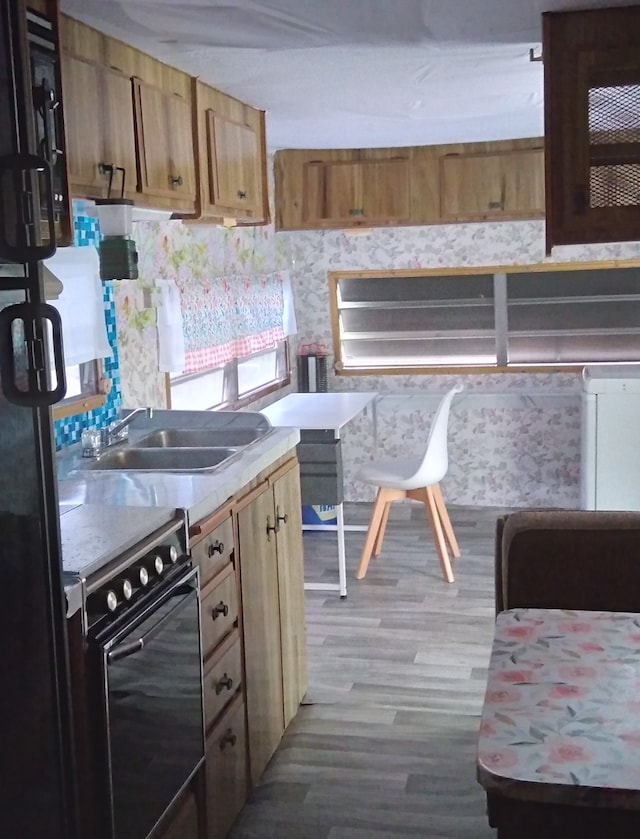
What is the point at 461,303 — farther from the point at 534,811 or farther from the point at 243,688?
the point at 534,811

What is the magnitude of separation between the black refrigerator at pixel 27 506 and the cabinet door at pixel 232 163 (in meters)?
1.63

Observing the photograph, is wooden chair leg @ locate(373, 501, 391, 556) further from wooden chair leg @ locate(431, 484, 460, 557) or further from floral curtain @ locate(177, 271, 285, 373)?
floral curtain @ locate(177, 271, 285, 373)

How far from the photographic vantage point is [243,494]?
2.82 metres

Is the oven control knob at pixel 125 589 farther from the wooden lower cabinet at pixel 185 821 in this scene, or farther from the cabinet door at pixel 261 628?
the cabinet door at pixel 261 628

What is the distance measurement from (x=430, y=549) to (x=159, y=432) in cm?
221

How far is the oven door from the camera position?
6.49 feet

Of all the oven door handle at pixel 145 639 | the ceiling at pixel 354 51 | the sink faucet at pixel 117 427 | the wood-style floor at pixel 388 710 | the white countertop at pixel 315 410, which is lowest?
the wood-style floor at pixel 388 710

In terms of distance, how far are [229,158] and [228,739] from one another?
1981 millimetres

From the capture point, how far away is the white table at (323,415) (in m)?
4.51

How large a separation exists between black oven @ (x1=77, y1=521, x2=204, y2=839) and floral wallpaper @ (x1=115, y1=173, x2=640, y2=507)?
342 centimetres

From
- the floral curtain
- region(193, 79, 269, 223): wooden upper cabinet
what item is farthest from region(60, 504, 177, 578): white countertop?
the floral curtain

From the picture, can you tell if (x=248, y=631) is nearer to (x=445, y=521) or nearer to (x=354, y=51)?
(x=354, y=51)

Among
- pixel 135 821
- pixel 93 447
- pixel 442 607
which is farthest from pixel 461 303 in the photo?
pixel 135 821

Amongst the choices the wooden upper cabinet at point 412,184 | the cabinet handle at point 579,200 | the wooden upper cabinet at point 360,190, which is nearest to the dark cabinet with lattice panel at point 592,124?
the cabinet handle at point 579,200
